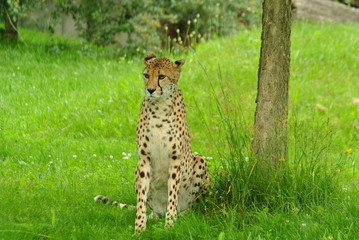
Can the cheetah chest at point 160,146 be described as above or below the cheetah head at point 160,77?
below

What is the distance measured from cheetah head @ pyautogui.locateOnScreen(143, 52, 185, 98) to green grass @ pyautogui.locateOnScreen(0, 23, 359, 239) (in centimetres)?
39

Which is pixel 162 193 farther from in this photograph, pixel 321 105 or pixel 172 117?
pixel 321 105

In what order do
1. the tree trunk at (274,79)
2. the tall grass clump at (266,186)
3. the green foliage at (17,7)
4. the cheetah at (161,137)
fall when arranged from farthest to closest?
the green foliage at (17,7), the tree trunk at (274,79), the tall grass clump at (266,186), the cheetah at (161,137)

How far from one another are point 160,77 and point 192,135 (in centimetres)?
410

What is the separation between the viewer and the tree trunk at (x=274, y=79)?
5.70m

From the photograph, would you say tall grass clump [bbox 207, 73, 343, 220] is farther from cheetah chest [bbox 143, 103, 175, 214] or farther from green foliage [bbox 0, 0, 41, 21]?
green foliage [bbox 0, 0, 41, 21]

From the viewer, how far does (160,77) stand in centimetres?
511

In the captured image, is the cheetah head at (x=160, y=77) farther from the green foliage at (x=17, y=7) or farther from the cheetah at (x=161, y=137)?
the green foliage at (x=17, y=7)

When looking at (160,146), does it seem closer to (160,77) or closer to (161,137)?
(161,137)

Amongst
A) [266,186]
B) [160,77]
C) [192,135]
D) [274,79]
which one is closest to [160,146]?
[160,77]

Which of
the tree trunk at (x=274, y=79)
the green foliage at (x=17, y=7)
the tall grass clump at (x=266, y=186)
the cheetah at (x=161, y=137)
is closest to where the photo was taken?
the cheetah at (x=161, y=137)

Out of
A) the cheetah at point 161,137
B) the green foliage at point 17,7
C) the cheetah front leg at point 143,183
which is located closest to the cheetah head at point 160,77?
the cheetah at point 161,137

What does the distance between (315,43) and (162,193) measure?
751 centimetres

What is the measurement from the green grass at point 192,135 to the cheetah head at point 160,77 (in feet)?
1.29
